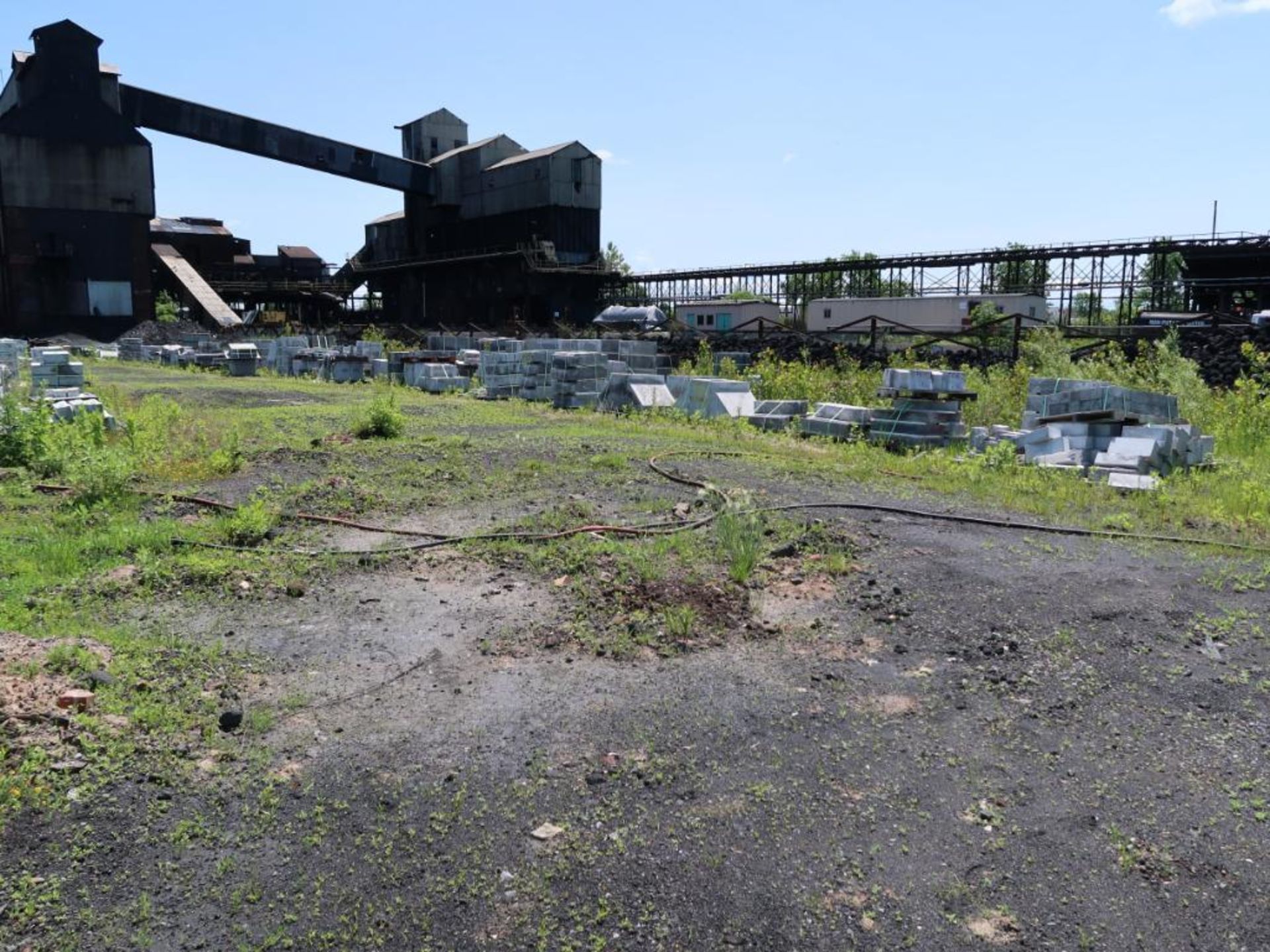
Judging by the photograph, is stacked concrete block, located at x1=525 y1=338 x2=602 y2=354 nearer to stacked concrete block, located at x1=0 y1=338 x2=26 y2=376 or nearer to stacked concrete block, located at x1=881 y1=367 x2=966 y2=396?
stacked concrete block, located at x1=881 y1=367 x2=966 y2=396

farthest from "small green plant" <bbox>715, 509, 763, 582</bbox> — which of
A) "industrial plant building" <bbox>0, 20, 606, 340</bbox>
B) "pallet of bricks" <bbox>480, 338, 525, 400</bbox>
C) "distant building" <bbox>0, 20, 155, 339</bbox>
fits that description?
"distant building" <bbox>0, 20, 155, 339</bbox>

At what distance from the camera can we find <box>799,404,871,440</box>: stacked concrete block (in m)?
13.5

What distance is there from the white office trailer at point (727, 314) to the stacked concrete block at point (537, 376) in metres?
23.9

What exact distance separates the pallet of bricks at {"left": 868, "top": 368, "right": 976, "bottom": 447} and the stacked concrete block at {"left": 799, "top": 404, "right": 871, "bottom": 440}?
1.56 feet

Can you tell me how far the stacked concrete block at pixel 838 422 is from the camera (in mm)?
13531

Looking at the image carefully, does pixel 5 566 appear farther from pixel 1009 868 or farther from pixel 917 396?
pixel 917 396

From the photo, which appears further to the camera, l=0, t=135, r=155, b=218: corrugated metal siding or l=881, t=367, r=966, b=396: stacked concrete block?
l=0, t=135, r=155, b=218: corrugated metal siding

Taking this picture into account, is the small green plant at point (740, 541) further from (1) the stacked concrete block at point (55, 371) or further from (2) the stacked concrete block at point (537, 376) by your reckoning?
(2) the stacked concrete block at point (537, 376)

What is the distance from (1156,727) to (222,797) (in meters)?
4.09

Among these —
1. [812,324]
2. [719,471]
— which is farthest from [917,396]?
[812,324]

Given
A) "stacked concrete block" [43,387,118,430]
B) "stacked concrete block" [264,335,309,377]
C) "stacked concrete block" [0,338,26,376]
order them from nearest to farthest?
"stacked concrete block" [43,387,118,430] → "stacked concrete block" [0,338,26,376] → "stacked concrete block" [264,335,309,377]

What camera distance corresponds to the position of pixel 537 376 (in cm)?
1900

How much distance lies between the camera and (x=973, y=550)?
7.03 metres

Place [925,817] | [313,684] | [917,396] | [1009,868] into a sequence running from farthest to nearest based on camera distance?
[917,396], [313,684], [925,817], [1009,868]
